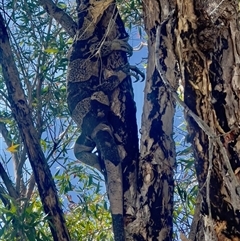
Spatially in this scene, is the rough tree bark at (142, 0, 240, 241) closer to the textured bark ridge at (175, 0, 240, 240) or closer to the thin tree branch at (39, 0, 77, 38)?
the textured bark ridge at (175, 0, 240, 240)

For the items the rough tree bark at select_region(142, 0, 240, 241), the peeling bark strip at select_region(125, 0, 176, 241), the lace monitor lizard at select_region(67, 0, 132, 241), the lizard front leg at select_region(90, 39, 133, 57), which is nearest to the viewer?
the rough tree bark at select_region(142, 0, 240, 241)

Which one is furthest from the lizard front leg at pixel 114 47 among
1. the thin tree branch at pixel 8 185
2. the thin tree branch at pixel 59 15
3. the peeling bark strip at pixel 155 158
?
the thin tree branch at pixel 8 185

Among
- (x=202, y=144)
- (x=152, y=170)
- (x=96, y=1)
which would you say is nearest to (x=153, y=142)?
(x=152, y=170)

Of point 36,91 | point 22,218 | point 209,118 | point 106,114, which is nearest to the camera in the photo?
point 209,118

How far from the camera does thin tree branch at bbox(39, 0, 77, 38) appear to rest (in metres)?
2.68

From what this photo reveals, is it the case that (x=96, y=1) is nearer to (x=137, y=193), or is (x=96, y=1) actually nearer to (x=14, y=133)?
(x=14, y=133)

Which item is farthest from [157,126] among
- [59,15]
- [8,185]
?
[59,15]

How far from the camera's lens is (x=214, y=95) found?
1.34 m

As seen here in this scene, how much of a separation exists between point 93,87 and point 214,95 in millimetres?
1437

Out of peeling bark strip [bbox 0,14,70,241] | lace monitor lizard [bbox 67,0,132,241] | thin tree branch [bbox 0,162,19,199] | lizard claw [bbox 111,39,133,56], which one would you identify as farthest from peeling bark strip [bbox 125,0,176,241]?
thin tree branch [bbox 0,162,19,199]

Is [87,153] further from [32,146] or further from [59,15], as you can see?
[59,15]

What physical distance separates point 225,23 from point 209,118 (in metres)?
0.29

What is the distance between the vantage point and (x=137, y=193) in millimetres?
2016

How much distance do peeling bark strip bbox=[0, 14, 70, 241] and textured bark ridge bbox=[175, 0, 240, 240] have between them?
3.28 ft
